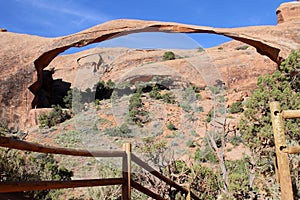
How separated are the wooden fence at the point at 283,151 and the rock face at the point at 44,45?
25.0 feet

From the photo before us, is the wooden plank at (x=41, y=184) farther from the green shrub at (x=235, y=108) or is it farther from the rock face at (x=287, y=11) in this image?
the rock face at (x=287, y=11)

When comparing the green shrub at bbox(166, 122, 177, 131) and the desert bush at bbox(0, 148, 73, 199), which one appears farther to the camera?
the desert bush at bbox(0, 148, 73, 199)

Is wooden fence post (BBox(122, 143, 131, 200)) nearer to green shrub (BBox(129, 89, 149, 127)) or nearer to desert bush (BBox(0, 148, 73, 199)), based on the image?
green shrub (BBox(129, 89, 149, 127))

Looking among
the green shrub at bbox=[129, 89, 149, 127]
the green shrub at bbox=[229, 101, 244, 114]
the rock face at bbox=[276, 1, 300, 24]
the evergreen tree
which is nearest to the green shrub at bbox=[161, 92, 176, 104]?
the green shrub at bbox=[129, 89, 149, 127]

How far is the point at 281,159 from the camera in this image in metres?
1.26

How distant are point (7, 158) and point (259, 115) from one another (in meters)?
4.37

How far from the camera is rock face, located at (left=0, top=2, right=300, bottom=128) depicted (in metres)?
8.98

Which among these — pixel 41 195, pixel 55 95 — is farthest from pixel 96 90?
pixel 55 95

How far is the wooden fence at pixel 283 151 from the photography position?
123 cm

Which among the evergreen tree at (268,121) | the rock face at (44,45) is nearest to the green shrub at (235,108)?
the rock face at (44,45)

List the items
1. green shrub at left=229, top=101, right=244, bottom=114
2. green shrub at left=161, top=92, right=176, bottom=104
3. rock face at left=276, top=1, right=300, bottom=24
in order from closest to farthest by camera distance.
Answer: green shrub at left=161, top=92, right=176, bottom=104
green shrub at left=229, top=101, right=244, bottom=114
rock face at left=276, top=1, right=300, bottom=24

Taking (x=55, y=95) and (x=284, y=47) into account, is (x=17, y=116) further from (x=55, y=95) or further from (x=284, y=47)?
(x=284, y=47)

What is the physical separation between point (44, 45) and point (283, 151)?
1103 centimetres

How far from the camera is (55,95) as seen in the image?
15.3m
